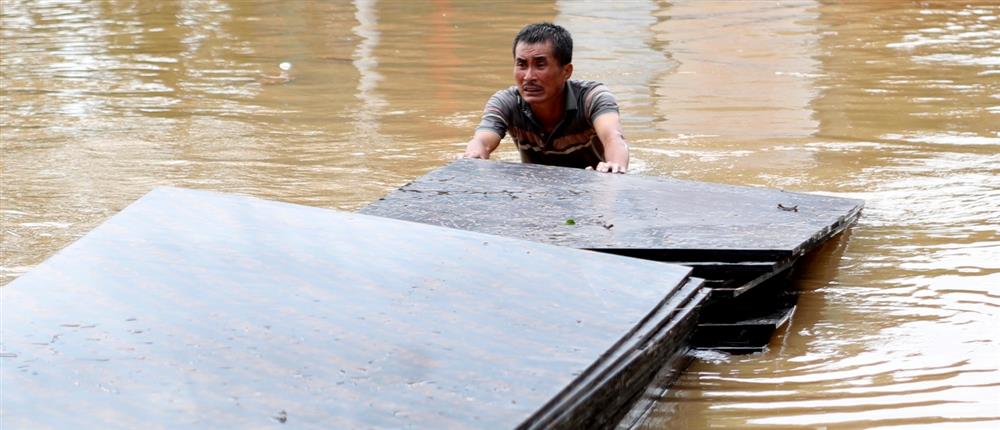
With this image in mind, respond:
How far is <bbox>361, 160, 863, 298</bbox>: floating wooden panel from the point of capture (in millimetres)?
3818

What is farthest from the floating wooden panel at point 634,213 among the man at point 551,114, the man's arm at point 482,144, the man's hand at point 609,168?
the man at point 551,114

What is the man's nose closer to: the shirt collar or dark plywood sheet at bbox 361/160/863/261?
the shirt collar

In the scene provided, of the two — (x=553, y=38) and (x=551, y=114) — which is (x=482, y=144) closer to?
(x=551, y=114)

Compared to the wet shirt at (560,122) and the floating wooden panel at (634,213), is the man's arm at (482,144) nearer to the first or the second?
the wet shirt at (560,122)

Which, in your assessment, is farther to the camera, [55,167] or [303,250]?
[55,167]

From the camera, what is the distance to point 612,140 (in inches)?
207

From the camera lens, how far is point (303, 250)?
3.29 meters

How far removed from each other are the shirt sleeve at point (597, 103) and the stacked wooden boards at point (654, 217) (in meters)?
0.56

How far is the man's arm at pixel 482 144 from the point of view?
537 centimetres

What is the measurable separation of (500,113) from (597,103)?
429 millimetres

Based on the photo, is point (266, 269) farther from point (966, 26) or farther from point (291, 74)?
point (966, 26)

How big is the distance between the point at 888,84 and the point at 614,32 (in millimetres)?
3512

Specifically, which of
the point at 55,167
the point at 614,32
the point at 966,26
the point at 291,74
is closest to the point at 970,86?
the point at 966,26

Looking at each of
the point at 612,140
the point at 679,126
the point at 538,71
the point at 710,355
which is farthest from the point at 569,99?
the point at 679,126
